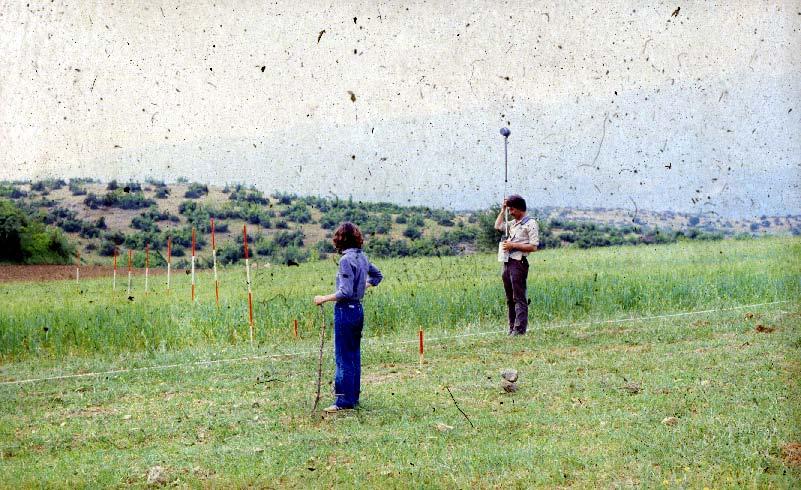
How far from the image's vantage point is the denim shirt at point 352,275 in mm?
8938

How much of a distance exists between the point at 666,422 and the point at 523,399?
1866 mm

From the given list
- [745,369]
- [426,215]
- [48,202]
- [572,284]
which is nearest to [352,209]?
[426,215]

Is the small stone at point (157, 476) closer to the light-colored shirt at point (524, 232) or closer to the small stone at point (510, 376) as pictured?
the small stone at point (510, 376)

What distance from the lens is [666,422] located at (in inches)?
325

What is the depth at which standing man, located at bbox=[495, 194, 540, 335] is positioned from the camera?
45.9ft

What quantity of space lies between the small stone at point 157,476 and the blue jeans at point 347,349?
8.19 ft

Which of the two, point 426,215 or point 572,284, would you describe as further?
point 426,215

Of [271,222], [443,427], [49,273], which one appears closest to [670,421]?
[443,427]

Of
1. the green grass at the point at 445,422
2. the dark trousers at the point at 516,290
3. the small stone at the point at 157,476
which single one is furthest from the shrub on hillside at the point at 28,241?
the small stone at the point at 157,476

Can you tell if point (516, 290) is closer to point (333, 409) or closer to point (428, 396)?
point (428, 396)

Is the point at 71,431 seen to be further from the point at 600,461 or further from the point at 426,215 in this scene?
the point at 426,215

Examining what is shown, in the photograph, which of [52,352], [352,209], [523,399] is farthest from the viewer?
[352,209]

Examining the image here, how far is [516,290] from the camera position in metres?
14.3

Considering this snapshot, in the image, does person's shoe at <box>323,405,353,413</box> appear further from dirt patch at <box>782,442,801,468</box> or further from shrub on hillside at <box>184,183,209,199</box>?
shrub on hillside at <box>184,183,209,199</box>
